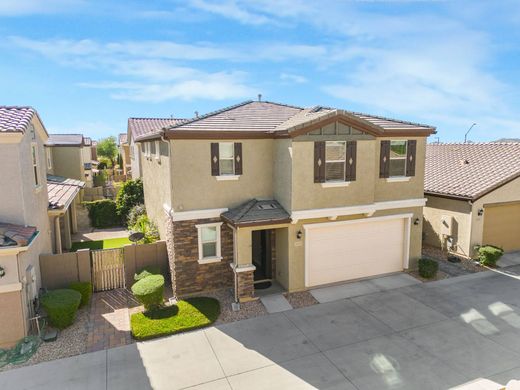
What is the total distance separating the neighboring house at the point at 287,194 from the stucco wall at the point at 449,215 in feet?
11.7

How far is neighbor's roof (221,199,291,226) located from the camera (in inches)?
476

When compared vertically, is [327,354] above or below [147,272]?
below

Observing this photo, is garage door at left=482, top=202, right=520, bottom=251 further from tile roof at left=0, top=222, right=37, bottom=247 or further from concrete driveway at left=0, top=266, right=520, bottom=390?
tile roof at left=0, top=222, right=37, bottom=247

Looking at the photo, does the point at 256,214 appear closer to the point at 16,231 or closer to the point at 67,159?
the point at 16,231

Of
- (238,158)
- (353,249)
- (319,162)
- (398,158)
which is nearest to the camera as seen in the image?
(319,162)

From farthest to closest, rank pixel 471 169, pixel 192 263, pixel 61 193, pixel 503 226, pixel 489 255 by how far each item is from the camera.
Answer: pixel 471 169
pixel 61 193
pixel 503 226
pixel 489 255
pixel 192 263

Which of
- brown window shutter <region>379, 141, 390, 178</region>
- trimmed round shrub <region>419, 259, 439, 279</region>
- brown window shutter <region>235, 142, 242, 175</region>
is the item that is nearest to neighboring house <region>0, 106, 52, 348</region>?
brown window shutter <region>235, 142, 242, 175</region>

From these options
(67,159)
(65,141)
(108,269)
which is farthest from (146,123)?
(108,269)

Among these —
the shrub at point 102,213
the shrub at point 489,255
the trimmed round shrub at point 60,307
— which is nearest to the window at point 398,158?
the shrub at point 489,255

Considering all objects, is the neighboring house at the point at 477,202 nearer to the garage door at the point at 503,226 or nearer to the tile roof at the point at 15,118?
the garage door at the point at 503,226

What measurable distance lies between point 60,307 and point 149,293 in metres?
2.55

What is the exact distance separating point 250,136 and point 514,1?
963 cm

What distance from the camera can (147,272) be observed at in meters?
13.5

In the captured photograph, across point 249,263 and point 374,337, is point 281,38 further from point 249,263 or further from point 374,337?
point 374,337
